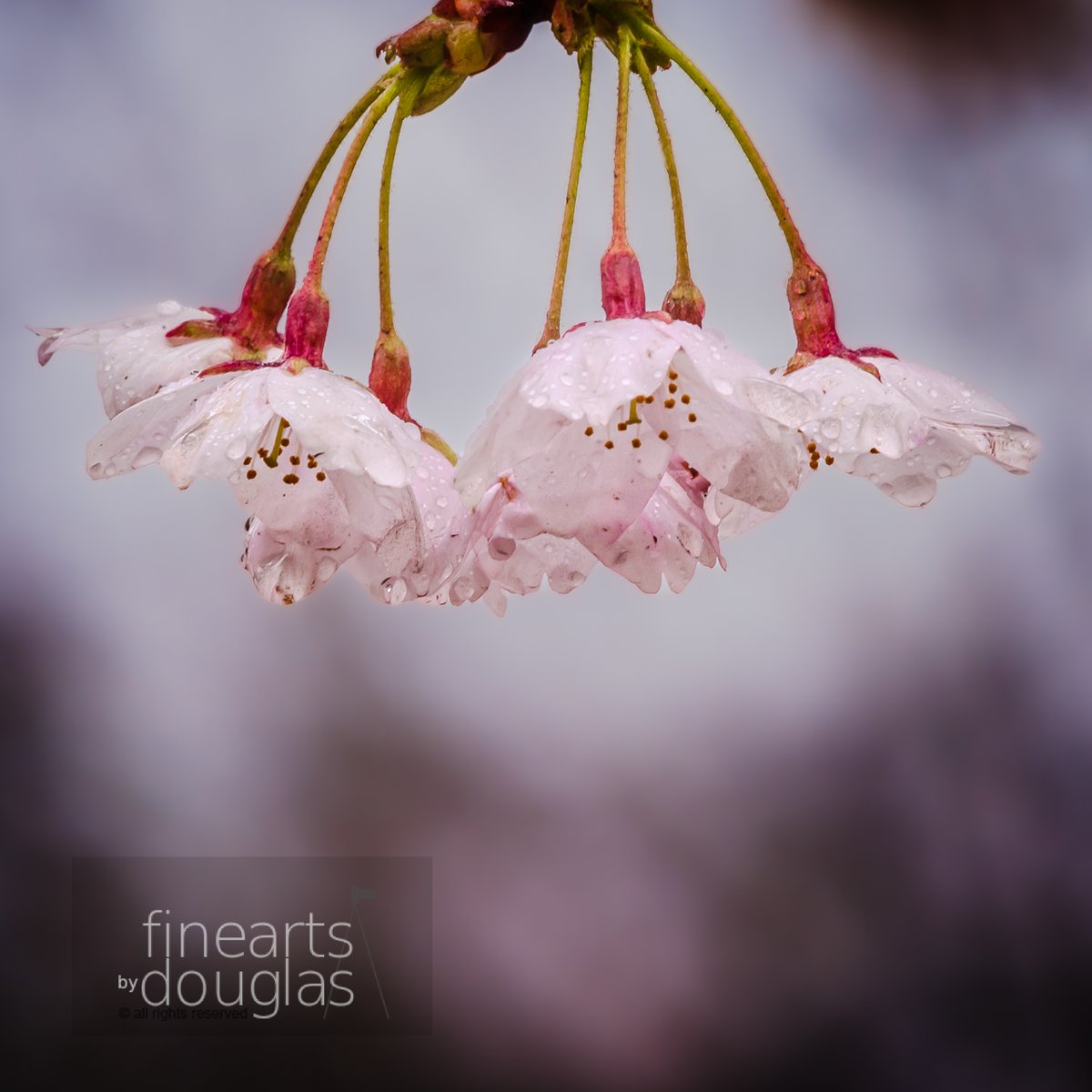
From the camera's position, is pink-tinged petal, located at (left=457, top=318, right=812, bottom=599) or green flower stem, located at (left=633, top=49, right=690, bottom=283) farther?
green flower stem, located at (left=633, top=49, right=690, bottom=283)

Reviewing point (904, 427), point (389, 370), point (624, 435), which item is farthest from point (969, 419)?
point (389, 370)

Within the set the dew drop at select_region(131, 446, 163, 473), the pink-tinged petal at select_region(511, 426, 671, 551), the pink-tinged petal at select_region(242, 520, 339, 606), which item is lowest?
the pink-tinged petal at select_region(242, 520, 339, 606)

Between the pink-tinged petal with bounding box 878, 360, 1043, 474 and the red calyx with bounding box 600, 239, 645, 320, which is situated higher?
the red calyx with bounding box 600, 239, 645, 320

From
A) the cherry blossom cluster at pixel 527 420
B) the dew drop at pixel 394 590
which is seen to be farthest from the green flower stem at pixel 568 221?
the dew drop at pixel 394 590

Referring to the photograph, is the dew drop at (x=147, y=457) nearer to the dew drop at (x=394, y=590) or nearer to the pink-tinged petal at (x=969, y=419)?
the dew drop at (x=394, y=590)

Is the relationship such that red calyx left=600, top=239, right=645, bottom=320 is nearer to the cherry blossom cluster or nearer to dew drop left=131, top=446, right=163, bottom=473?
Result: the cherry blossom cluster

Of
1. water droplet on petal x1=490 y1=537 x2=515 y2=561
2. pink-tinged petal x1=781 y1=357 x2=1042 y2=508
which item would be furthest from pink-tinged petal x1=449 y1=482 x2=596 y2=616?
pink-tinged petal x1=781 y1=357 x2=1042 y2=508

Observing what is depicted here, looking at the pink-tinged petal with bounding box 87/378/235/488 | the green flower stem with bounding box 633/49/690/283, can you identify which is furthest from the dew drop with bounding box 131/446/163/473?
the green flower stem with bounding box 633/49/690/283
